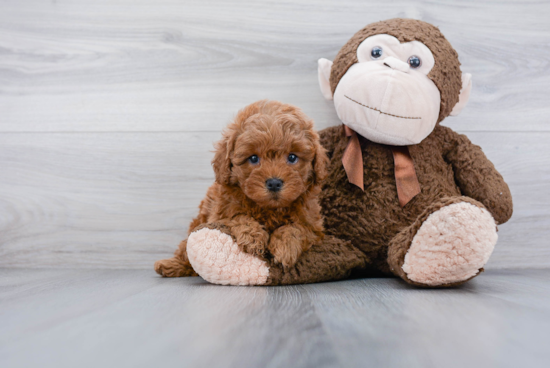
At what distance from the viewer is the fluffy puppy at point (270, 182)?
90 centimetres

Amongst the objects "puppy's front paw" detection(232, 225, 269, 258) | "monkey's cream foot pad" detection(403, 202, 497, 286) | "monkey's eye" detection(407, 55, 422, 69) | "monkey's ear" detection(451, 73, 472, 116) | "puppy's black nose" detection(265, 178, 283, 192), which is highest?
"monkey's eye" detection(407, 55, 422, 69)

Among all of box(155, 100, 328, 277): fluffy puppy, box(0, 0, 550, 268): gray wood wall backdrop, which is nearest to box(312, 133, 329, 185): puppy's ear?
box(155, 100, 328, 277): fluffy puppy

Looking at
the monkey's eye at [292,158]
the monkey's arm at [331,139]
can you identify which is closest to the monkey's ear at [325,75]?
the monkey's arm at [331,139]

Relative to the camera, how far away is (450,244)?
832 millimetres

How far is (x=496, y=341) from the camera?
55 cm

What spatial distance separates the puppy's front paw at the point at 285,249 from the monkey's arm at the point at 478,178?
Result: 530mm

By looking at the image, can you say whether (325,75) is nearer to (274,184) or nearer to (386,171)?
(386,171)

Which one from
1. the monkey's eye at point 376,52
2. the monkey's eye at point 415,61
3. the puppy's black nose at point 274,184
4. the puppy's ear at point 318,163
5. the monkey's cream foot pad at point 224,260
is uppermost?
the monkey's eye at point 376,52

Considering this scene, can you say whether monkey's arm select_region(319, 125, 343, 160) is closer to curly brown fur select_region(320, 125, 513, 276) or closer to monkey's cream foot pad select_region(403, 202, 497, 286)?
curly brown fur select_region(320, 125, 513, 276)

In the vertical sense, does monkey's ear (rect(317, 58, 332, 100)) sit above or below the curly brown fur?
above

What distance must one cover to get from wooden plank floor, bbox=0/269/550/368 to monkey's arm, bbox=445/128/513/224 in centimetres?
22

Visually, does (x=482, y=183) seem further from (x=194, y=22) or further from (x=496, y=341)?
(x=194, y=22)

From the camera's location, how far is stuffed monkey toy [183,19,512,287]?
917 mm

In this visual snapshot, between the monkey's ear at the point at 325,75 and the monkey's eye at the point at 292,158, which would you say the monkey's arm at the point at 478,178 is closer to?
the monkey's ear at the point at 325,75
